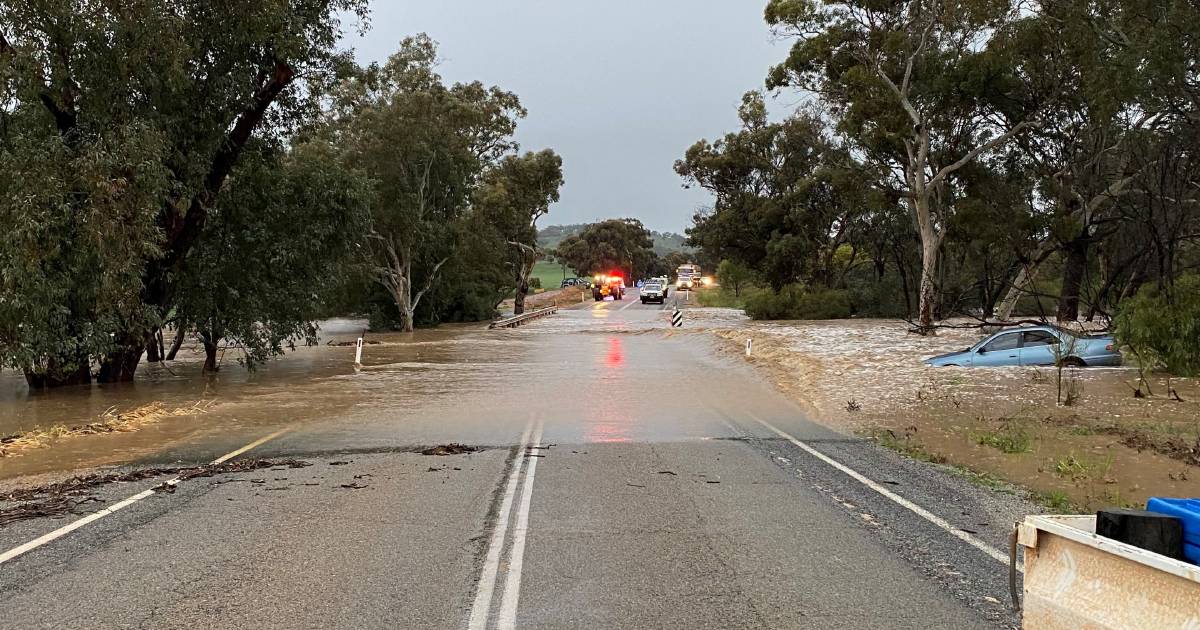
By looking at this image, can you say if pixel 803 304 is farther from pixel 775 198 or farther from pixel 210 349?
pixel 210 349

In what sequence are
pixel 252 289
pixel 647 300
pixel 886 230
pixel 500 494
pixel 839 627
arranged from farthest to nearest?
pixel 647 300 → pixel 886 230 → pixel 252 289 → pixel 500 494 → pixel 839 627

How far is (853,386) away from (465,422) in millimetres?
8988

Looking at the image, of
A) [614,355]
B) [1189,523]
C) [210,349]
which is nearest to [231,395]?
[210,349]

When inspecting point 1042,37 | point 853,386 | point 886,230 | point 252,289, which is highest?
point 1042,37

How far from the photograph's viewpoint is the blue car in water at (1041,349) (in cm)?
1784

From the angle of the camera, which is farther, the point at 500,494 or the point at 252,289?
the point at 252,289

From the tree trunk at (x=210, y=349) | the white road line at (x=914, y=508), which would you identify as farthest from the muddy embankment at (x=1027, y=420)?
the tree trunk at (x=210, y=349)

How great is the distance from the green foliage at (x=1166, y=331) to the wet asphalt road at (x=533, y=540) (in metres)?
8.26

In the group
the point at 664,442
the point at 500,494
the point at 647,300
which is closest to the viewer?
the point at 500,494

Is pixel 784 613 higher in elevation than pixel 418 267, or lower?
lower

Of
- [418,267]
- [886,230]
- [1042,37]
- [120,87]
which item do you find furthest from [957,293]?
[120,87]

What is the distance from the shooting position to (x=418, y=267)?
43.7 meters

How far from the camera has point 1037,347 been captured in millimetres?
18062

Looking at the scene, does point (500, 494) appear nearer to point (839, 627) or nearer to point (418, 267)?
point (839, 627)
